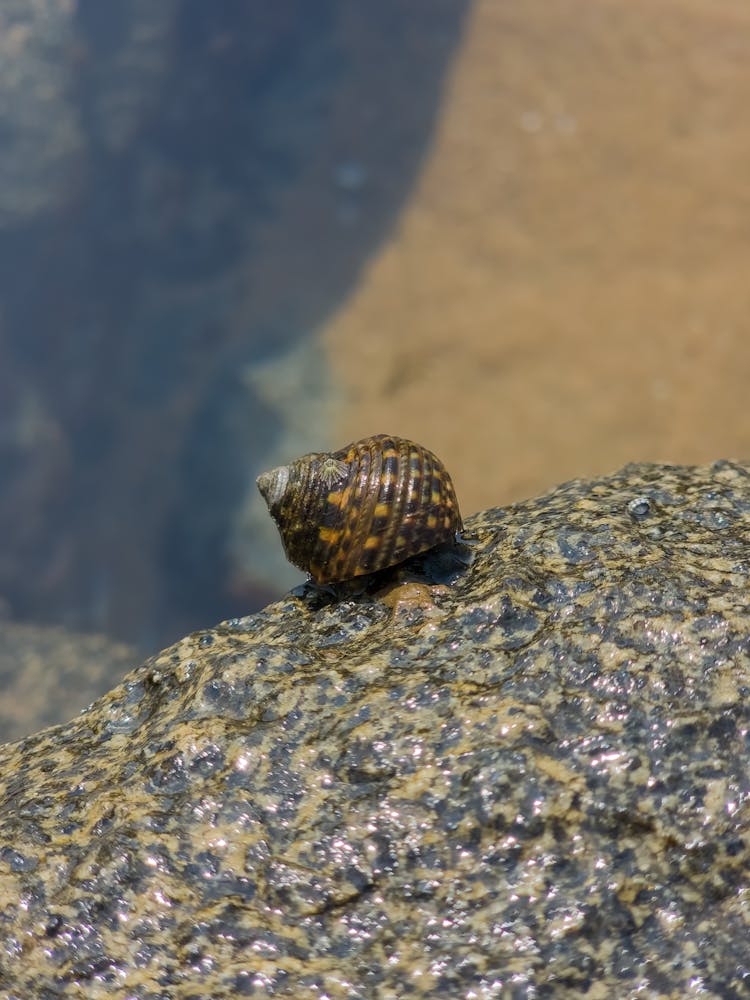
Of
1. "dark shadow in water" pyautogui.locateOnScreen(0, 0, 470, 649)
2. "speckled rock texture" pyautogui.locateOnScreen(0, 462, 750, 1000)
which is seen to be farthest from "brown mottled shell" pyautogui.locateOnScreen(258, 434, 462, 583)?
"dark shadow in water" pyautogui.locateOnScreen(0, 0, 470, 649)

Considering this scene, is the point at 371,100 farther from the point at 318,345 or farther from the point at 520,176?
the point at 318,345

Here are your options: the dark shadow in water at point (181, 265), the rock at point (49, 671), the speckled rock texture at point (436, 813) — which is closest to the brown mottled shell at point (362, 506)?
the speckled rock texture at point (436, 813)

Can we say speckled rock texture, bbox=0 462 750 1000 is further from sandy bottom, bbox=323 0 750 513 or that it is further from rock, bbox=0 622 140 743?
sandy bottom, bbox=323 0 750 513

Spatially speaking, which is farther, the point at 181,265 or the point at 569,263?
the point at 181,265

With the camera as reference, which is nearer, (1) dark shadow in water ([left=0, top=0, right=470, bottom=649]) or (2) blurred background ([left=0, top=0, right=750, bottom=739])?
(2) blurred background ([left=0, top=0, right=750, bottom=739])

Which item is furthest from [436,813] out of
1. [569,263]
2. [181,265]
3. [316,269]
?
[181,265]

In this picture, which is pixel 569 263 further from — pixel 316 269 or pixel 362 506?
pixel 362 506
